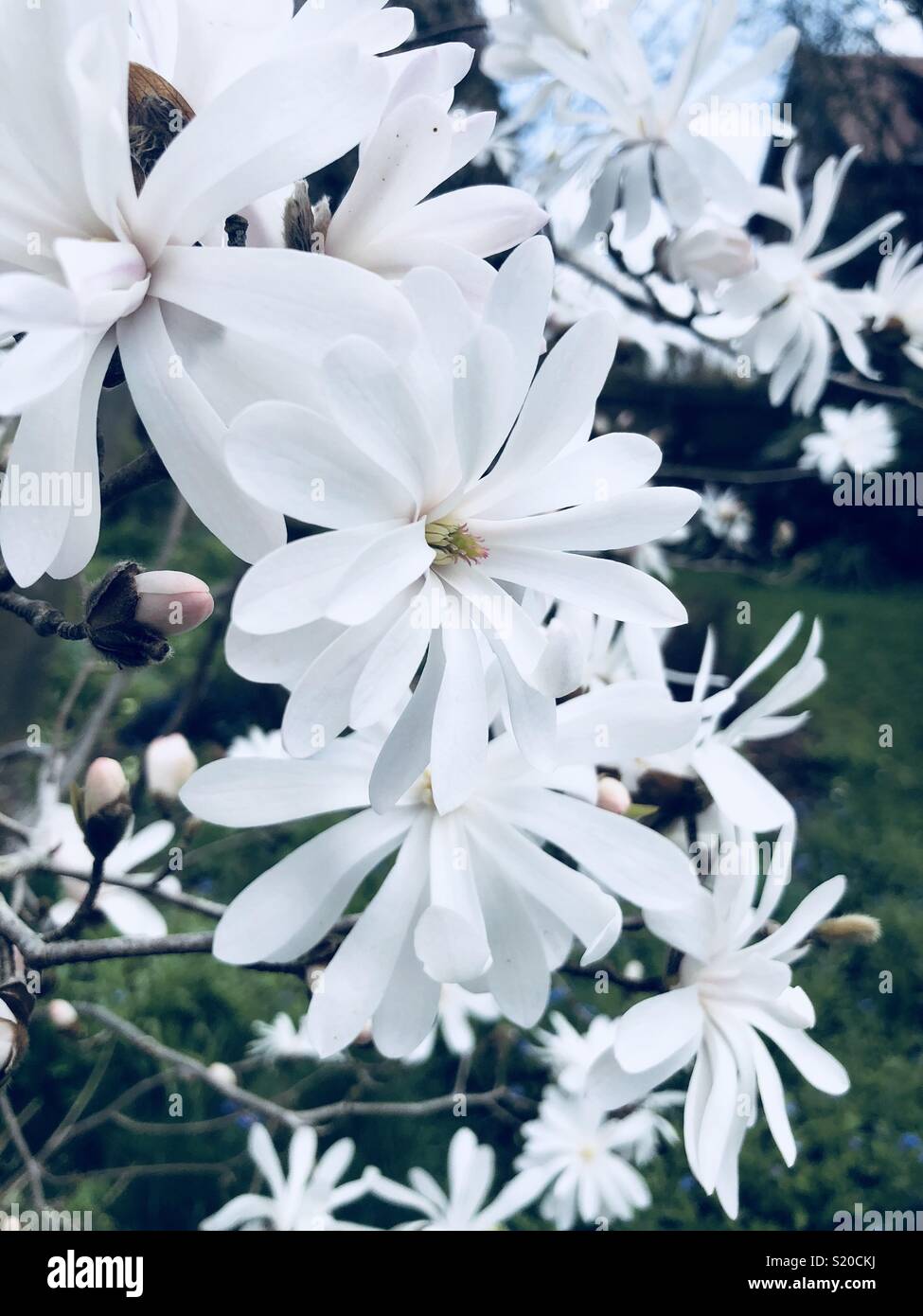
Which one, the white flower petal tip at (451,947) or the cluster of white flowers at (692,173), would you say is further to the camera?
the cluster of white flowers at (692,173)

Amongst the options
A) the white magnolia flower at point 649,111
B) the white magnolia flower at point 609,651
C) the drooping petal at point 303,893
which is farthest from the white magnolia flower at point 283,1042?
the white magnolia flower at point 649,111

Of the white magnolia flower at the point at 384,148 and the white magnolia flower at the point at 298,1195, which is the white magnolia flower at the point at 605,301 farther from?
the white magnolia flower at the point at 298,1195

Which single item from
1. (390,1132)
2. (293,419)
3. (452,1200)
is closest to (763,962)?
(293,419)

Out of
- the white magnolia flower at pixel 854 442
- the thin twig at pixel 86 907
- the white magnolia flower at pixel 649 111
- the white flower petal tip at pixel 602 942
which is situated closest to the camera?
the white flower petal tip at pixel 602 942

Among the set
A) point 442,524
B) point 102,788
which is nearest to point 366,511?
point 442,524

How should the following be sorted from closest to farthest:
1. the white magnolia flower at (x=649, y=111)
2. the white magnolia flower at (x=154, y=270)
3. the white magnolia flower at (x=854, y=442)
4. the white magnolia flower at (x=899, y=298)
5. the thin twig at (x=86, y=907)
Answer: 1. the white magnolia flower at (x=154, y=270)
2. the thin twig at (x=86, y=907)
3. the white magnolia flower at (x=649, y=111)
4. the white magnolia flower at (x=899, y=298)
5. the white magnolia flower at (x=854, y=442)

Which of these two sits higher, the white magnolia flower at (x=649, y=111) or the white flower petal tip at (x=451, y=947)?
the white magnolia flower at (x=649, y=111)

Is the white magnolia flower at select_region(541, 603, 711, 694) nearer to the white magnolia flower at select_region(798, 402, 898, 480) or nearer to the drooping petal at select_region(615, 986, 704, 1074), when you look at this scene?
the drooping petal at select_region(615, 986, 704, 1074)

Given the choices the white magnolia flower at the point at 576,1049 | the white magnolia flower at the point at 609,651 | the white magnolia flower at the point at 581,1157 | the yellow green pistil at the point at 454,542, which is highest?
the yellow green pistil at the point at 454,542
